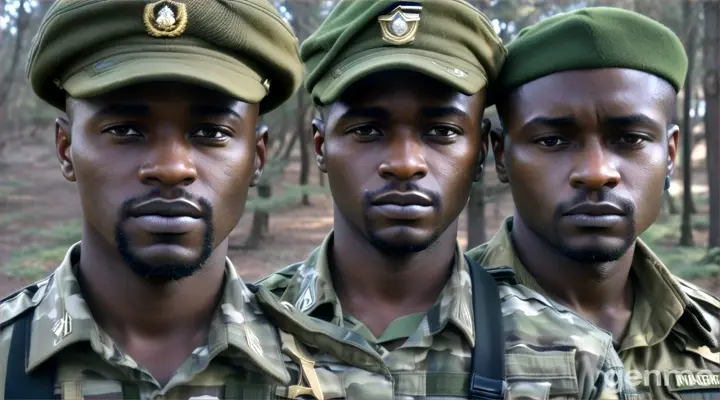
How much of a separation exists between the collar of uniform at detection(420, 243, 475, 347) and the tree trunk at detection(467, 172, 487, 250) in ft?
18.1

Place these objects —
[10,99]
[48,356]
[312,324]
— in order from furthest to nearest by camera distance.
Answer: [10,99]
[312,324]
[48,356]

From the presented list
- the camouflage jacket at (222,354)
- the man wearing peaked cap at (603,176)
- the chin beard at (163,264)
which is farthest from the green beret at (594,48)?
the chin beard at (163,264)

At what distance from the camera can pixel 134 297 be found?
87.0 inches

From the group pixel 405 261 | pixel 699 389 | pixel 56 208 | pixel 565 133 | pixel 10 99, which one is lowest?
pixel 699 389

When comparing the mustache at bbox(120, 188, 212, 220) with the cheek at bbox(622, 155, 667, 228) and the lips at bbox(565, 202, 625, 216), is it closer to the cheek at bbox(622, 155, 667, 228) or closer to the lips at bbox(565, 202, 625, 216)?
the lips at bbox(565, 202, 625, 216)

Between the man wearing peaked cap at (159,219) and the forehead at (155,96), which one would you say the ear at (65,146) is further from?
the forehead at (155,96)

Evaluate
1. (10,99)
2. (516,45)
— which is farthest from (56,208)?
(516,45)

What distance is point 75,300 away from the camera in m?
2.16

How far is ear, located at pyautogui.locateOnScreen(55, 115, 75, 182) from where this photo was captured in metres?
2.20

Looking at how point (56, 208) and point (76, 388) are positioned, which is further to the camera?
point (56, 208)

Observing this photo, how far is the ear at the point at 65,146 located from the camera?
→ 2197 mm

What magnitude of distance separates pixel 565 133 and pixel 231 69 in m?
1.19

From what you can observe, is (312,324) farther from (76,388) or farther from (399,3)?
(399,3)

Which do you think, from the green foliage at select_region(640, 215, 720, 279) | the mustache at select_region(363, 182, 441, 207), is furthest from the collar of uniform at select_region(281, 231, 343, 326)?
the green foliage at select_region(640, 215, 720, 279)
